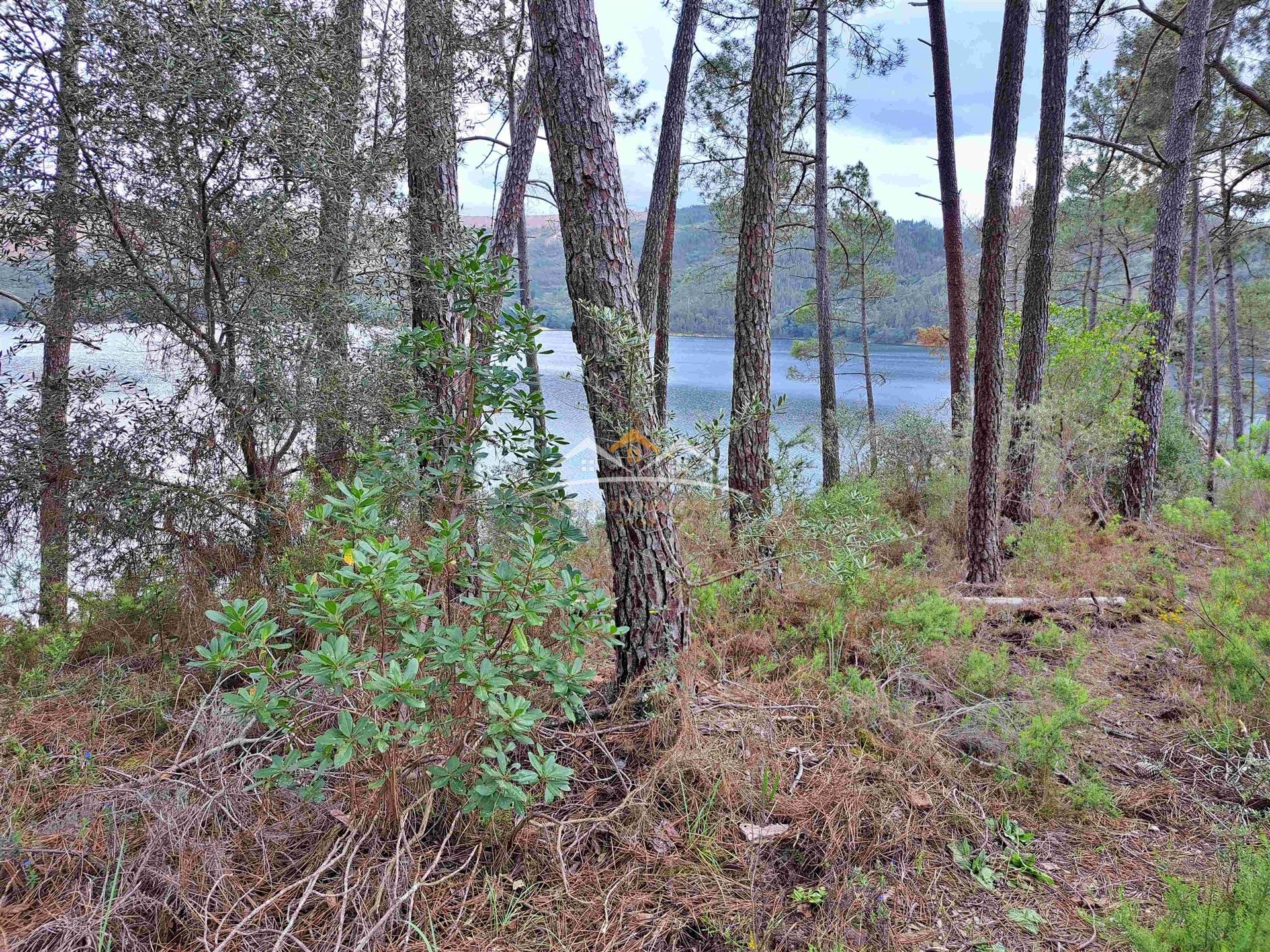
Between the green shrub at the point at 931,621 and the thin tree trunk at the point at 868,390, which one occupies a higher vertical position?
the thin tree trunk at the point at 868,390

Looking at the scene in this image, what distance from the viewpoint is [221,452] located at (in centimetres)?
351

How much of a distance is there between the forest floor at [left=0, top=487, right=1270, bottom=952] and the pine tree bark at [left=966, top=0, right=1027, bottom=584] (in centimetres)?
185

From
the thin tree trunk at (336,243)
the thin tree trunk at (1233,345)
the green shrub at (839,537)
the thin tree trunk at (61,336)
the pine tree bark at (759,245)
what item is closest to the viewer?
the green shrub at (839,537)

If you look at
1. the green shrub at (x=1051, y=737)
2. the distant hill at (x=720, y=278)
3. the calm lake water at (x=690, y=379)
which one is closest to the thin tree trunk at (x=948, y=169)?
the distant hill at (x=720, y=278)

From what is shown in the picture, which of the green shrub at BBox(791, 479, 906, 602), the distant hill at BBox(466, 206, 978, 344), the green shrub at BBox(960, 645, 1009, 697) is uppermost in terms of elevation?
the distant hill at BBox(466, 206, 978, 344)

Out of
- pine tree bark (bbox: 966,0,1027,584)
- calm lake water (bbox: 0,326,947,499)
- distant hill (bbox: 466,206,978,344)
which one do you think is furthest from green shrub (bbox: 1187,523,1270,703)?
distant hill (bbox: 466,206,978,344)

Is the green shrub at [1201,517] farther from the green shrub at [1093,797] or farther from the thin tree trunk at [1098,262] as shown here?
the thin tree trunk at [1098,262]

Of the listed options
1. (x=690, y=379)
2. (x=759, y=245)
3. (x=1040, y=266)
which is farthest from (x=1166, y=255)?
(x=690, y=379)

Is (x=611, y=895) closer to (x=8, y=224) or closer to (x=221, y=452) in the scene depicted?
(x=221, y=452)

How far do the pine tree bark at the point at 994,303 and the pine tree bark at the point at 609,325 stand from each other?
141 inches

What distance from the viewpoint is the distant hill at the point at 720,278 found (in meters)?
9.28

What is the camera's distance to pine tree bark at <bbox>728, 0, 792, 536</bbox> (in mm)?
4109

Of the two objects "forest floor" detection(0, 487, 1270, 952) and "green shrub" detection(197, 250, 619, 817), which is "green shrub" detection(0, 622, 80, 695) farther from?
"green shrub" detection(197, 250, 619, 817)

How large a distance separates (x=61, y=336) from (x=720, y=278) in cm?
1184
